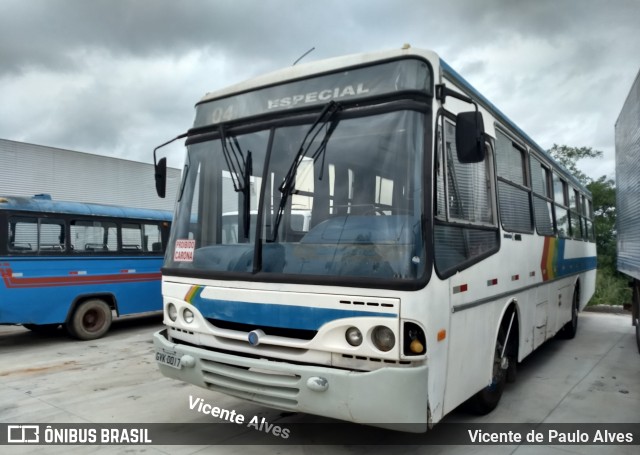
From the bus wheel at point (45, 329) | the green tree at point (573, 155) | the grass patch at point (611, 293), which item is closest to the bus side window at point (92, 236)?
the bus wheel at point (45, 329)

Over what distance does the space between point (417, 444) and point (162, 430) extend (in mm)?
2276

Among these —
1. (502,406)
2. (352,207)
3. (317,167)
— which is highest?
(317,167)

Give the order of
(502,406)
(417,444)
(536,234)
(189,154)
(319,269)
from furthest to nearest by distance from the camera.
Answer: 1. (536,234)
2. (502,406)
3. (189,154)
4. (417,444)
5. (319,269)

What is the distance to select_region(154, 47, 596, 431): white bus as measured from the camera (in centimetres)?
328

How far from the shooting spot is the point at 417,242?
131 inches

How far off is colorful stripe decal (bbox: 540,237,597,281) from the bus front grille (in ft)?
13.4

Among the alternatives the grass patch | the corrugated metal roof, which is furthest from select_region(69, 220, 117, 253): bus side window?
the grass patch

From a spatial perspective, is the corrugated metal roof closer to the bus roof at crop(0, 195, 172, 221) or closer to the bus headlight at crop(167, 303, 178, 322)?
the bus headlight at crop(167, 303, 178, 322)

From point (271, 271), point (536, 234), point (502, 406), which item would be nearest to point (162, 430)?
point (271, 271)

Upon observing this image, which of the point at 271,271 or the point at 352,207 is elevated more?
the point at 352,207

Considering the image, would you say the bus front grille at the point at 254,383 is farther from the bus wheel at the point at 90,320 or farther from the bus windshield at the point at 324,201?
the bus wheel at the point at 90,320

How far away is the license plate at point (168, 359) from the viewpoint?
4105 mm

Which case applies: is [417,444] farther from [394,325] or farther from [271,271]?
[271,271]

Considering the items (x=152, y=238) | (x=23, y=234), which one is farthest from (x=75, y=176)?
(x=23, y=234)
